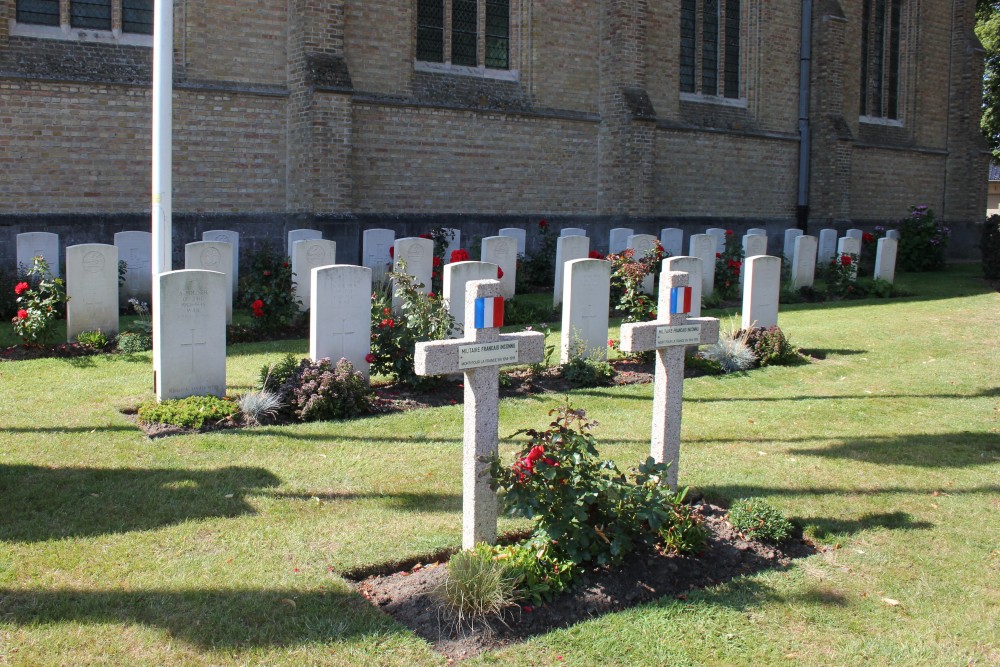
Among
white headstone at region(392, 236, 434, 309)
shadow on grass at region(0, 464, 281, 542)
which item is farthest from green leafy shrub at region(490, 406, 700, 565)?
white headstone at region(392, 236, 434, 309)

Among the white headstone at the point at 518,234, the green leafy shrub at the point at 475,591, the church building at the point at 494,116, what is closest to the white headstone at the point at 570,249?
the white headstone at the point at 518,234

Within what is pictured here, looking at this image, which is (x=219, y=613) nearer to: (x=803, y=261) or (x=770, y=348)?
(x=770, y=348)

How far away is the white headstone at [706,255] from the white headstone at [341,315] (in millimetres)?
8540

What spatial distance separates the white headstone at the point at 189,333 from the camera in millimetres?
7574

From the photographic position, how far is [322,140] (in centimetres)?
1554

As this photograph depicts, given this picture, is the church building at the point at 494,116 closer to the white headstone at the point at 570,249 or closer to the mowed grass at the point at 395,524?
the white headstone at the point at 570,249

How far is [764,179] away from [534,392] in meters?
17.0

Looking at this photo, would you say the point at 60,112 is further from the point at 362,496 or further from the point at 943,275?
the point at 943,275

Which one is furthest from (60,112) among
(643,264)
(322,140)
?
(643,264)

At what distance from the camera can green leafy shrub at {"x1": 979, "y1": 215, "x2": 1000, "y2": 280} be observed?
2092 centimetres

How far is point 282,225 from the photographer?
16.1 meters

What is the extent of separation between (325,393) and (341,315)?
1.00 meters

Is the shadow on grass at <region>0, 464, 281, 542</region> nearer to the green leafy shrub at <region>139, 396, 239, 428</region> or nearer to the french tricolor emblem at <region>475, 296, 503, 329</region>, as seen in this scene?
the green leafy shrub at <region>139, 396, 239, 428</region>

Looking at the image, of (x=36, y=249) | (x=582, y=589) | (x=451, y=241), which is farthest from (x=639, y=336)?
(x=451, y=241)
